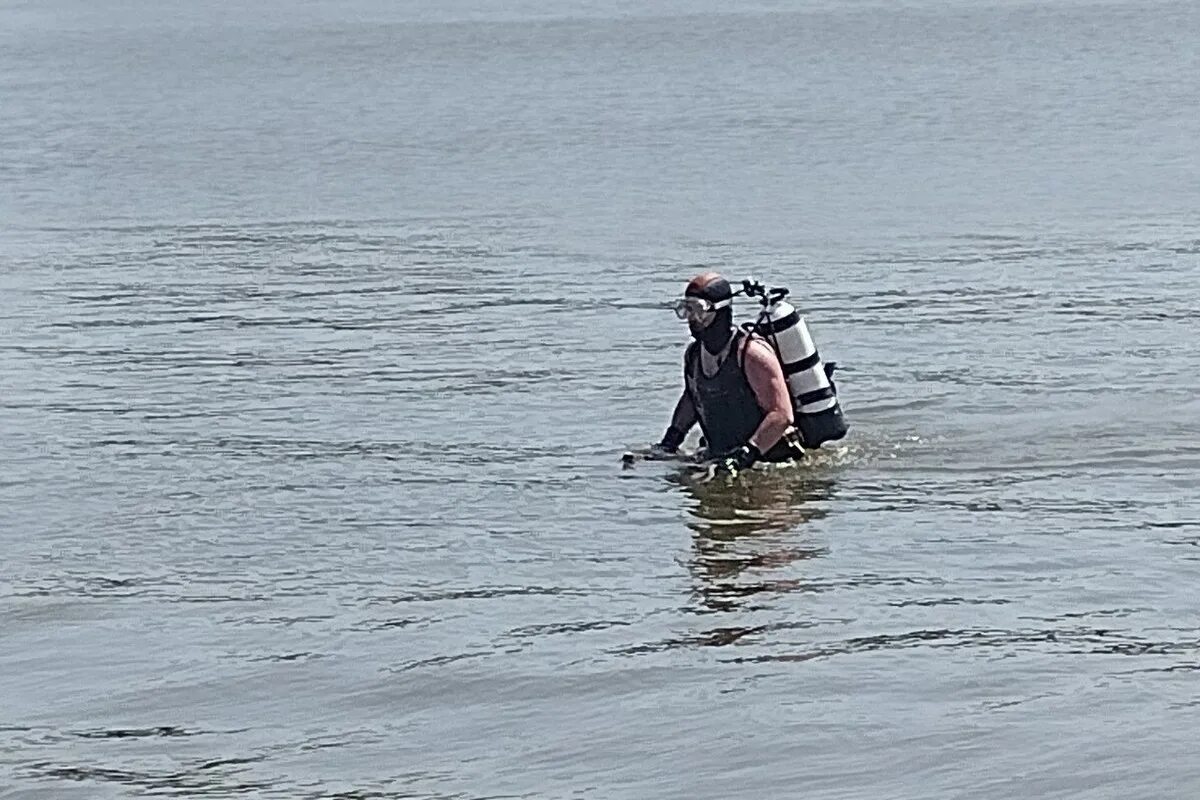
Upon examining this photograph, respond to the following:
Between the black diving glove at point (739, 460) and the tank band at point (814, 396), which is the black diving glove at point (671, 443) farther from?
the tank band at point (814, 396)

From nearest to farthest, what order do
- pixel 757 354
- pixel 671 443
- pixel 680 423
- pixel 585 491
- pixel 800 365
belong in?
pixel 757 354, pixel 800 365, pixel 680 423, pixel 671 443, pixel 585 491

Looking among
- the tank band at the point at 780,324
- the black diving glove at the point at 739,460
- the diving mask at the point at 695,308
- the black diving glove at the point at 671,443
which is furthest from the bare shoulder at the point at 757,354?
the black diving glove at the point at 671,443

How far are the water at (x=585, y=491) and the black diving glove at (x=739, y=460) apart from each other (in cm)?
13

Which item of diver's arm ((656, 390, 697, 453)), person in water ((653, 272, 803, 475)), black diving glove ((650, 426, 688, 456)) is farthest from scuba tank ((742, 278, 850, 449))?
black diving glove ((650, 426, 688, 456))

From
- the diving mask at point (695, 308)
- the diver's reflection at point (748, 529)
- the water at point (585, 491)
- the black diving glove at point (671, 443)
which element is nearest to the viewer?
the water at point (585, 491)

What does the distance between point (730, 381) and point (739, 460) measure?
51 cm

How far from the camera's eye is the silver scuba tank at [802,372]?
43.0 ft

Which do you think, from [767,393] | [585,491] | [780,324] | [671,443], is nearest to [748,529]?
[767,393]

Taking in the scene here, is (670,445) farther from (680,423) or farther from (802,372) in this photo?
(802,372)

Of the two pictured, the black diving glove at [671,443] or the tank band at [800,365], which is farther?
the black diving glove at [671,443]

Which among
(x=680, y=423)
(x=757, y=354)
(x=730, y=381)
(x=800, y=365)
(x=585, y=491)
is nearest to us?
(x=757, y=354)

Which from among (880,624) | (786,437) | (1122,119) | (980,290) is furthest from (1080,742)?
(1122,119)

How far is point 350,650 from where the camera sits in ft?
34.7

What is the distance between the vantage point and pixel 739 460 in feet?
43.4
